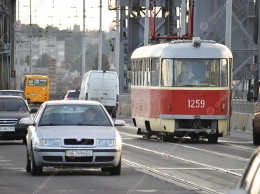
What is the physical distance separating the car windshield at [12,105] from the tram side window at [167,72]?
4293 millimetres

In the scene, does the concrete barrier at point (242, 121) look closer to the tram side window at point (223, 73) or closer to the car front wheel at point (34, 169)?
the tram side window at point (223, 73)

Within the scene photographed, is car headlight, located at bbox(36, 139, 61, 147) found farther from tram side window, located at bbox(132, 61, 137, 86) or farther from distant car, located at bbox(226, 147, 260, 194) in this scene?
tram side window, located at bbox(132, 61, 137, 86)

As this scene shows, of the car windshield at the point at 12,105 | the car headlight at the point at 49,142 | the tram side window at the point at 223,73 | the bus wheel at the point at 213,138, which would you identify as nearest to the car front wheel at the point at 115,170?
the car headlight at the point at 49,142

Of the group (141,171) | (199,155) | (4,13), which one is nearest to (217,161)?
(199,155)

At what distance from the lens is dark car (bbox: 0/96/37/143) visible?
1232 inches

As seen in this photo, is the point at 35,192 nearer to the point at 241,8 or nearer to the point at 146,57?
the point at 146,57

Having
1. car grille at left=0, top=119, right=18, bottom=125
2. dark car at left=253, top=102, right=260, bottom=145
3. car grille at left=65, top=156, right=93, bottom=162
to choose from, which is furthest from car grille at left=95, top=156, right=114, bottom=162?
dark car at left=253, top=102, right=260, bottom=145

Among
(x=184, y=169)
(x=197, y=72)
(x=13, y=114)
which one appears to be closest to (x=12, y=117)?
(x=13, y=114)

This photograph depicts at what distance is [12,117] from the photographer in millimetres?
31703

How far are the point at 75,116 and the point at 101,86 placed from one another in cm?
3898

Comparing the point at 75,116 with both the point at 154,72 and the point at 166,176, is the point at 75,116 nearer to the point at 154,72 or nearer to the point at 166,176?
the point at 166,176

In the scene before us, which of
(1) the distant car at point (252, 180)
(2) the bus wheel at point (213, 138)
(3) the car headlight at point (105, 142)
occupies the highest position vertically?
(1) the distant car at point (252, 180)

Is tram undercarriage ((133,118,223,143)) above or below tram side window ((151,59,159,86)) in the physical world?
below

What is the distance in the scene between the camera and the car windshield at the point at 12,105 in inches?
1284
